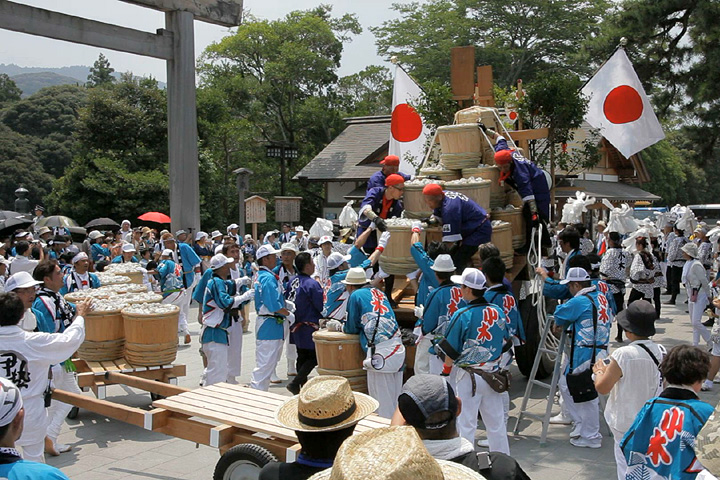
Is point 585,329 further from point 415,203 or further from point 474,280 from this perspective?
point 415,203

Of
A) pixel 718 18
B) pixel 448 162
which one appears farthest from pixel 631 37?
pixel 448 162

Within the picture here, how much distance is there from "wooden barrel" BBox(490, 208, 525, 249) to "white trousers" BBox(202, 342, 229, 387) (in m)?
4.05

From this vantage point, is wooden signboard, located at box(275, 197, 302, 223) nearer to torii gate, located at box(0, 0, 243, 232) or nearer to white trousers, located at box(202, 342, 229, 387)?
torii gate, located at box(0, 0, 243, 232)

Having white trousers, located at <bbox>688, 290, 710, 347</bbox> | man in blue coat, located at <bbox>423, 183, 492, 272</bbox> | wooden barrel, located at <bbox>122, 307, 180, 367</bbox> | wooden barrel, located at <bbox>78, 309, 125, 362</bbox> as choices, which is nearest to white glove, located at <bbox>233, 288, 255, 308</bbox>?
wooden barrel, located at <bbox>122, 307, 180, 367</bbox>

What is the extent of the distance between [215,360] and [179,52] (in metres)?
10.2

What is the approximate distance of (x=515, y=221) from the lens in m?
9.33

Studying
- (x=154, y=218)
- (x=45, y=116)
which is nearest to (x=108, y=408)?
(x=154, y=218)

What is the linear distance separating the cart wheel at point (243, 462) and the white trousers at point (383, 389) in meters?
2.01

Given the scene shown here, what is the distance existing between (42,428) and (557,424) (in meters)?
5.52

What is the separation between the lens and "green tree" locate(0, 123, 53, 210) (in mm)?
44594

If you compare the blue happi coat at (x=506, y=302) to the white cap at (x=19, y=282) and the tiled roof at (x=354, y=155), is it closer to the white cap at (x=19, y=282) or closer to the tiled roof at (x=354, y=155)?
the white cap at (x=19, y=282)

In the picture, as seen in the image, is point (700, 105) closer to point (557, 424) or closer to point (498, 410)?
point (557, 424)

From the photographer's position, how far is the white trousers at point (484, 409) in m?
5.99

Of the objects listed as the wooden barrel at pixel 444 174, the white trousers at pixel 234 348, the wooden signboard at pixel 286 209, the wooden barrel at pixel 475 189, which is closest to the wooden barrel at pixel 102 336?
the white trousers at pixel 234 348
